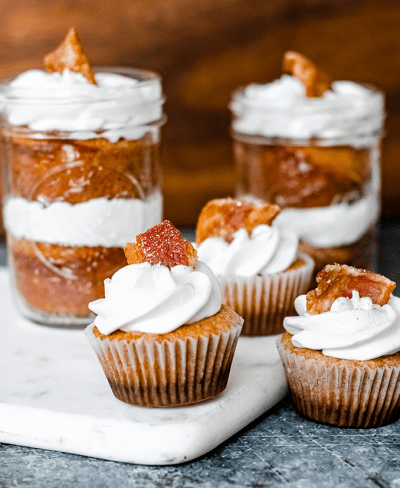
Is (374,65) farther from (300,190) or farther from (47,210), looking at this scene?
(47,210)

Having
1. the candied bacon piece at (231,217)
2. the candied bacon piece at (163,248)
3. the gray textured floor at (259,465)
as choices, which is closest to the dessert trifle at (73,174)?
the candied bacon piece at (231,217)

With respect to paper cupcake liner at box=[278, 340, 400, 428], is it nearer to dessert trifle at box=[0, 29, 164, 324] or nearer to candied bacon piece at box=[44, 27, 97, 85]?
dessert trifle at box=[0, 29, 164, 324]

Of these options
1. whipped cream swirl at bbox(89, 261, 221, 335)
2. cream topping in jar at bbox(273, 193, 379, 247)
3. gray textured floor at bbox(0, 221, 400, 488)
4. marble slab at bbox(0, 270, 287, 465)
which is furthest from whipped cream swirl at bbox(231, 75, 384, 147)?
gray textured floor at bbox(0, 221, 400, 488)

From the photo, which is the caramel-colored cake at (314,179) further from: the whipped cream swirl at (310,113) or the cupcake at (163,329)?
the cupcake at (163,329)

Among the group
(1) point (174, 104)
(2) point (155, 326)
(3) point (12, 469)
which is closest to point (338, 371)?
(2) point (155, 326)

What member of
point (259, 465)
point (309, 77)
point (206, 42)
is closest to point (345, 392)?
point (259, 465)
